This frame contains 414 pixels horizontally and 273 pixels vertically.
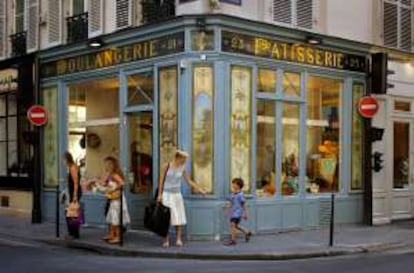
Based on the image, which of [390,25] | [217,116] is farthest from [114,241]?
[390,25]

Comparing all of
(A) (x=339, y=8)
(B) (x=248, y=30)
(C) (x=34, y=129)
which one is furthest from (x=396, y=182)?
(C) (x=34, y=129)

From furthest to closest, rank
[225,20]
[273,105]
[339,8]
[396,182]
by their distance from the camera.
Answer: [396,182], [339,8], [273,105], [225,20]

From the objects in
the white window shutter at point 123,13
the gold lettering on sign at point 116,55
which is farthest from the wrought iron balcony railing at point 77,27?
the white window shutter at point 123,13

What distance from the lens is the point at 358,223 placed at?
17.8 meters

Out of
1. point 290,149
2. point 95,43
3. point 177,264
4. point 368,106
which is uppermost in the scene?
point 95,43

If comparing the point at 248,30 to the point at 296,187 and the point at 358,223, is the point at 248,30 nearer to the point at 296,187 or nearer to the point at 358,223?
the point at 296,187

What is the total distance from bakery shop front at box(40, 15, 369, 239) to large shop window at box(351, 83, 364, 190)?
0.10ft

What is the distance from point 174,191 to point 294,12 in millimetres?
5094

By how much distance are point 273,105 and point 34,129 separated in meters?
6.65

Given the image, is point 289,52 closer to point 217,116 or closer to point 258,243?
point 217,116

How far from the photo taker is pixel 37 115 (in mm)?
18328

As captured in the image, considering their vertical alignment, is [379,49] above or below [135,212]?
above

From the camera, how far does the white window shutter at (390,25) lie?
60.7 ft

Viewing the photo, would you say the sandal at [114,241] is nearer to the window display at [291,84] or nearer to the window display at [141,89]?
the window display at [141,89]
